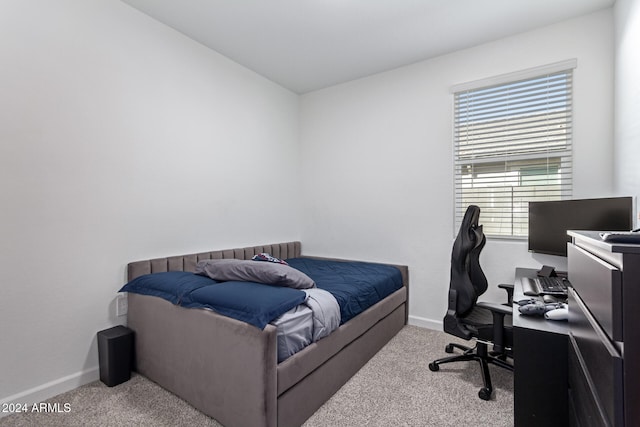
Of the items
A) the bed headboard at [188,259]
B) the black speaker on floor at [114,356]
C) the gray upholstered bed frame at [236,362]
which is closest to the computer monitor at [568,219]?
the gray upholstered bed frame at [236,362]

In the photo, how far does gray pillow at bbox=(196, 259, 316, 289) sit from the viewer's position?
206 cm

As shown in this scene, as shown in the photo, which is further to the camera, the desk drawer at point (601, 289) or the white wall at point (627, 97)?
the white wall at point (627, 97)

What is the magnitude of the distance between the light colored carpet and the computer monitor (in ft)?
3.65

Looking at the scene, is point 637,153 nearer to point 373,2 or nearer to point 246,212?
point 373,2

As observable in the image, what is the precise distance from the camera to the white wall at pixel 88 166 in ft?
6.37

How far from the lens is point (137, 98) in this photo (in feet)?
8.38

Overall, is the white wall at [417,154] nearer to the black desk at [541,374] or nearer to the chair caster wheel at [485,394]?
the chair caster wheel at [485,394]

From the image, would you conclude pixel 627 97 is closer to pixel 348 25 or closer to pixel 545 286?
pixel 545 286

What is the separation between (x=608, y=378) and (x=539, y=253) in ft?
7.82

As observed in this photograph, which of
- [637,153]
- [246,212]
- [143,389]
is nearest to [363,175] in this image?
[246,212]

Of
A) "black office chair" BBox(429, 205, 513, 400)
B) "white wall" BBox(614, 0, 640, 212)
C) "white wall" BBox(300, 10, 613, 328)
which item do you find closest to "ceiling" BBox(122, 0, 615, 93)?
"white wall" BBox(300, 10, 613, 328)

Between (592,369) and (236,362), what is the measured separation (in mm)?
1524

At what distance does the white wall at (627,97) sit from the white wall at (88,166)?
337 centimetres

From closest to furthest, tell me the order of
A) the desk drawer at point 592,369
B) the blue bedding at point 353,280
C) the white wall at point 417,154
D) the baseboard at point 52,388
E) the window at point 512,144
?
the desk drawer at point 592,369
the baseboard at point 52,388
the blue bedding at point 353,280
the white wall at point 417,154
the window at point 512,144
